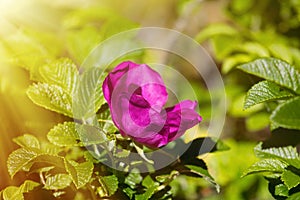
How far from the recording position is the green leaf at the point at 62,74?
0.98m

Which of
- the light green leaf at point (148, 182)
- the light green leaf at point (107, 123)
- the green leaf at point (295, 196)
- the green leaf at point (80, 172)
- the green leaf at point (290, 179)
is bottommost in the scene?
the green leaf at point (295, 196)

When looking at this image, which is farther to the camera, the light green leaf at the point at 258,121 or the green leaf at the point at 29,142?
the light green leaf at the point at 258,121

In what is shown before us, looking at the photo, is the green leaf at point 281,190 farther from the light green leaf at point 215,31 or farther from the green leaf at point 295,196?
the light green leaf at point 215,31

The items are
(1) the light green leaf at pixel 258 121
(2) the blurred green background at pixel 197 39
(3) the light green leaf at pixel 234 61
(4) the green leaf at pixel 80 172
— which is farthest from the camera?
(3) the light green leaf at pixel 234 61

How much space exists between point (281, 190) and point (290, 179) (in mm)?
63

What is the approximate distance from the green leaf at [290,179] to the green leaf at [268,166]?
27 millimetres

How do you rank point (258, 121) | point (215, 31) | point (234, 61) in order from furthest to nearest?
1. point (215, 31)
2. point (234, 61)
3. point (258, 121)

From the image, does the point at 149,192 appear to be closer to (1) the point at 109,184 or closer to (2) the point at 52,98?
(1) the point at 109,184

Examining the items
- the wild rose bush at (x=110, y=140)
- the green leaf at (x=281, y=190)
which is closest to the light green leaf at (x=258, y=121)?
the wild rose bush at (x=110, y=140)

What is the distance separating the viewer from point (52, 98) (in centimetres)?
94

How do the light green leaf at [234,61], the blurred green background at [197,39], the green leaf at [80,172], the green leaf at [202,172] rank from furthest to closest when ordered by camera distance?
the light green leaf at [234,61], the blurred green background at [197,39], the green leaf at [202,172], the green leaf at [80,172]

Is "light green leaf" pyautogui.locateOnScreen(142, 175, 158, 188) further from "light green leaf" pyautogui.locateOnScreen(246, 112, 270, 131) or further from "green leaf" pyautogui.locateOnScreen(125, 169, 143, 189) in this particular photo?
"light green leaf" pyautogui.locateOnScreen(246, 112, 270, 131)

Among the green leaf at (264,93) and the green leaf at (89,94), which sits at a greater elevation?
the green leaf at (89,94)

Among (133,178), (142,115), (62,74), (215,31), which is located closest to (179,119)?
(142,115)
